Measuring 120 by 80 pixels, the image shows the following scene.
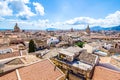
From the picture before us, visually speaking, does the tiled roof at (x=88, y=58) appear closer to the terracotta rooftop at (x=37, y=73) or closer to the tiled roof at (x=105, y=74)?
the tiled roof at (x=105, y=74)

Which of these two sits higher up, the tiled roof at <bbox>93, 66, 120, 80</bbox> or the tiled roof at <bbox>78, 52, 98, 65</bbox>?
the tiled roof at <bbox>78, 52, 98, 65</bbox>

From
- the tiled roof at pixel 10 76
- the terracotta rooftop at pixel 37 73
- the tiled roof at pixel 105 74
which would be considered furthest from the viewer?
the tiled roof at pixel 105 74

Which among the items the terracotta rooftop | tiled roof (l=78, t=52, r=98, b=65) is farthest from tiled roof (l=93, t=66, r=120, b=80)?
the terracotta rooftop

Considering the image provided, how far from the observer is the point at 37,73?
54.9 ft

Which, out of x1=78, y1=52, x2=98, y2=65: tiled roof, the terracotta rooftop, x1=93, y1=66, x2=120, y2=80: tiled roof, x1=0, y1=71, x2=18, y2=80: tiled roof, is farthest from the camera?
x1=78, y1=52, x2=98, y2=65: tiled roof

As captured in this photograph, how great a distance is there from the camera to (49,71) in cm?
1831

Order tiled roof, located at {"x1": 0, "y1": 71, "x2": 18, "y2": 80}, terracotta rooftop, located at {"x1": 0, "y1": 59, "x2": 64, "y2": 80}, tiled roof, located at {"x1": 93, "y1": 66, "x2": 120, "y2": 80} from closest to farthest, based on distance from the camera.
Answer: tiled roof, located at {"x1": 0, "y1": 71, "x2": 18, "y2": 80} < terracotta rooftop, located at {"x1": 0, "y1": 59, "x2": 64, "y2": 80} < tiled roof, located at {"x1": 93, "y1": 66, "x2": 120, "y2": 80}

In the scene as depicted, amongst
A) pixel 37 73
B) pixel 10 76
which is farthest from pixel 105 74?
pixel 10 76

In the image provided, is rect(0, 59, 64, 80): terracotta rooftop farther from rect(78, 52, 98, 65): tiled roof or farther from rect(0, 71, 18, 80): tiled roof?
rect(78, 52, 98, 65): tiled roof

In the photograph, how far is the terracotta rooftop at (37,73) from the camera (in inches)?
602

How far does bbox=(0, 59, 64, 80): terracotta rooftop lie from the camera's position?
15286 mm

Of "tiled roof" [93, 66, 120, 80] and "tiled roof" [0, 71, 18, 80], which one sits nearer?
"tiled roof" [0, 71, 18, 80]

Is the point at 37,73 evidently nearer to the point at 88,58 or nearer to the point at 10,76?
the point at 10,76

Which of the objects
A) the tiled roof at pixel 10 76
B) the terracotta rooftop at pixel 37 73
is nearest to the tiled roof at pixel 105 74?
the terracotta rooftop at pixel 37 73
